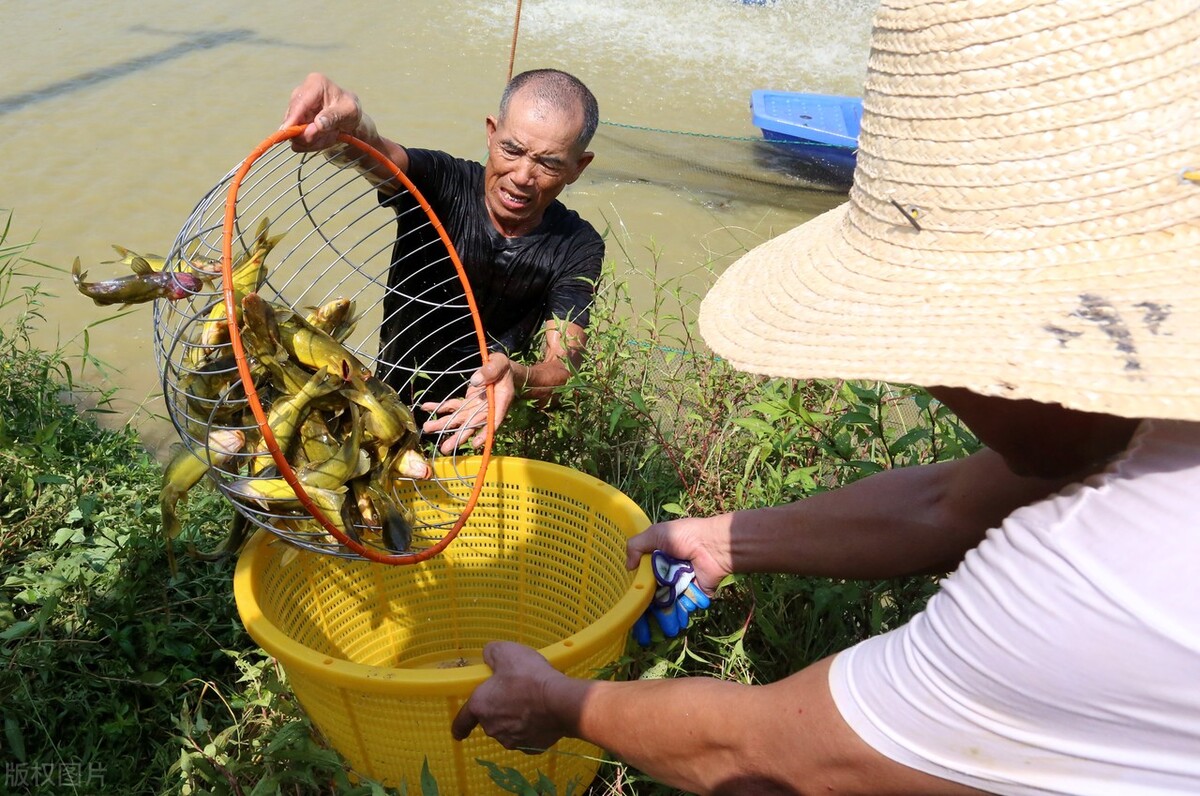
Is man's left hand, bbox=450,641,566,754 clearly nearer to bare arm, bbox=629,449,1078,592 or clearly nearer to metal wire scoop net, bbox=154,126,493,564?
metal wire scoop net, bbox=154,126,493,564

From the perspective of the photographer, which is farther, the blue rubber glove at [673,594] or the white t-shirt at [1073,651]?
the blue rubber glove at [673,594]

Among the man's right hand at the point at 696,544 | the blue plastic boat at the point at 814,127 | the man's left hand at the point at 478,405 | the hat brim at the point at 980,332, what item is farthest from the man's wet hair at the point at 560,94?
the blue plastic boat at the point at 814,127

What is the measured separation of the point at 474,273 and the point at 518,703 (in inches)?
69.2

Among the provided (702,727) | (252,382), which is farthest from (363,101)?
(702,727)

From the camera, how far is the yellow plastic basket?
1.99 metres

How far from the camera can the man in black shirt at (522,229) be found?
304cm

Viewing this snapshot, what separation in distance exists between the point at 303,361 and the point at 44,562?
1165mm

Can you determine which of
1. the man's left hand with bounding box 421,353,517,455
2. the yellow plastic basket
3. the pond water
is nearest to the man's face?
the man's left hand with bounding box 421,353,517,455

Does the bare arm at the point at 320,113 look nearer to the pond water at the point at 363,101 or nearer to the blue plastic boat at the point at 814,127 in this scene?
the pond water at the point at 363,101

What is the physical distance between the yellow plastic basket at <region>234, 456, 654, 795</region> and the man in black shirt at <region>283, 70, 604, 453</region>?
0.33m

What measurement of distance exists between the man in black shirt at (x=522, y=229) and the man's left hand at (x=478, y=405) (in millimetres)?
130

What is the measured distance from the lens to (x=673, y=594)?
91.3 inches

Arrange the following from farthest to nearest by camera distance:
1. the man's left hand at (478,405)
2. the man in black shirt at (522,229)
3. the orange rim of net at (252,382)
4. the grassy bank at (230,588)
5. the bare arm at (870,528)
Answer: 1. the man in black shirt at (522,229)
2. the man's left hand at (478,405)
3. the grassy bank at (230,588)
4. the bare arm at (870,528)
5. the orange rim of net at (252,382)

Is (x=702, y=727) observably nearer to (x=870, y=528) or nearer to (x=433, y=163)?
(x=870, y=528)
